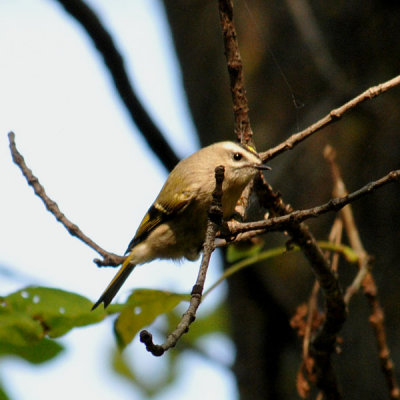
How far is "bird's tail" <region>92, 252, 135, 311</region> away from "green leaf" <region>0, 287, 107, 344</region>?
38 cm

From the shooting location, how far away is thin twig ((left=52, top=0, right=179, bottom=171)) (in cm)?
244

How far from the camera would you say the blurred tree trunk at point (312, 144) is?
8.28 ft

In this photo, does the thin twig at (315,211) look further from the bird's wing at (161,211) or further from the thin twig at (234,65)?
the bird's wing at (161,211)

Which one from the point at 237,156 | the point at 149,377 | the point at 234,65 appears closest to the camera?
the point at 234,65

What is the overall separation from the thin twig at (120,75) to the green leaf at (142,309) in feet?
2.75

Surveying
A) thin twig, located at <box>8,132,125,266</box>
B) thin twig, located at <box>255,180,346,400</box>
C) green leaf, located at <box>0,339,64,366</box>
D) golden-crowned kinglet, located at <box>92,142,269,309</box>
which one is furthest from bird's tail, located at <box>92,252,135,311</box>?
thin twig, located at <box>255,180,346,400</box>

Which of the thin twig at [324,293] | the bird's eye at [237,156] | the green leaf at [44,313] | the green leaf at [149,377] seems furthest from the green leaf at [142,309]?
the green leaf at [149,377]

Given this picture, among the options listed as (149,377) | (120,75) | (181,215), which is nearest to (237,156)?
(181,215)

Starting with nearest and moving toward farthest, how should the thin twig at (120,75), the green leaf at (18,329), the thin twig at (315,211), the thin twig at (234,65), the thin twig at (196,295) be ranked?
the thin twig at (196,295) < the thin twig at (315,211) < the thin twig at (234,65) < the green leaf at (18,329) < the thin twig at (120,75)

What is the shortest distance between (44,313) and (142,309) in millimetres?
316

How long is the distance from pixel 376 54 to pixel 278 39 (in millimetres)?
479

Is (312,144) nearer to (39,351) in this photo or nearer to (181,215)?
(181,215)

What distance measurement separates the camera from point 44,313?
1.71m

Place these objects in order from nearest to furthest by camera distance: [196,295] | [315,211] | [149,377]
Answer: [196,295] → [315,211] → [149,377]
